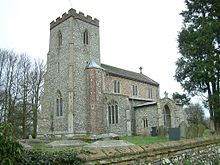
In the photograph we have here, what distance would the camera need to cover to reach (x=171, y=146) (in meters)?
7.06

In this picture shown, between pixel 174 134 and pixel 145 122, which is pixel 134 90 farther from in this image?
pixel 174 134

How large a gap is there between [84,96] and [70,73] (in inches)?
136

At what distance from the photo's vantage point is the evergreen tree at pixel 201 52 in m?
19.7

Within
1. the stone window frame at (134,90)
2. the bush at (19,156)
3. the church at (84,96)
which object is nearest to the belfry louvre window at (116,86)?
the church at (84,96)

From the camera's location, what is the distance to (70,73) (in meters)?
33.2

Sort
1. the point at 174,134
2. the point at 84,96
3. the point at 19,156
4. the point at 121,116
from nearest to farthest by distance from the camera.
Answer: the point at 19,156 → the point at 174,134 → the point at 84,96 → the point at 121,116

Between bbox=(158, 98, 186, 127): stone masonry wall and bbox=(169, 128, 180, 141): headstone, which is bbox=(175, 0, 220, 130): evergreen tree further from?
bbox=(158, 98, 186, 127): stone masonry wall

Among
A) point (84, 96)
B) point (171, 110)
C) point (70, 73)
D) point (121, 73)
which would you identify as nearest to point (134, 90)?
point (121, 73)

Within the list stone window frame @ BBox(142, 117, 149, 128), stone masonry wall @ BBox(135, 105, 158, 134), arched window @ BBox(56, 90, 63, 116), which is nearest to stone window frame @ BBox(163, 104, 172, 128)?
stone masonry wall @ BBox(135, 105, 158, 134)

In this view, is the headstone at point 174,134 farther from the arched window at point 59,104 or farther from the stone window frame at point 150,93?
the stone window frame at point 150,93

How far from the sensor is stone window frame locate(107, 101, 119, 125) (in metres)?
35.2

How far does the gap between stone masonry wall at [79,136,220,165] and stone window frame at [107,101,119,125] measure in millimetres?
25350

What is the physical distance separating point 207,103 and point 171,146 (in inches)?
575

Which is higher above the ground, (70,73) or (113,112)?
(70,73)
